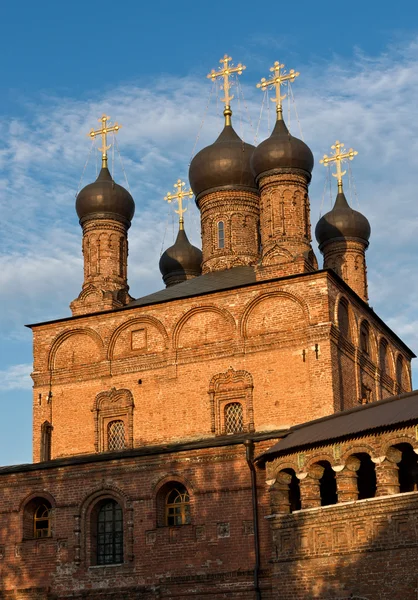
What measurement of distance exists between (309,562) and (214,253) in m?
9.86

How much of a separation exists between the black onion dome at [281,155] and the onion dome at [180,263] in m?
5.46

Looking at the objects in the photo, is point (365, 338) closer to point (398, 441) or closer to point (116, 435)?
point (116, 435)

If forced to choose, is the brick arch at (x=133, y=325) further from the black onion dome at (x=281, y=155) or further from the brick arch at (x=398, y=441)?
the brick arch at (x=398, y=441)

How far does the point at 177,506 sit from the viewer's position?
1812 cm

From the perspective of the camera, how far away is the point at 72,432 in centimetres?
2144

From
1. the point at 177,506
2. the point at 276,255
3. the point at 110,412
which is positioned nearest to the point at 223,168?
the point at 276,255

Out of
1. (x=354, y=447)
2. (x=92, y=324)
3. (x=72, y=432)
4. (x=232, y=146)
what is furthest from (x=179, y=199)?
(x=354, y=447)

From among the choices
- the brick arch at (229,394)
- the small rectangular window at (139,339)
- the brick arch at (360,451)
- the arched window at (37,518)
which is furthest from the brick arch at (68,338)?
the brick arch at (360,451)

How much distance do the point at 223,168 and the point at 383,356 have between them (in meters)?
5.54

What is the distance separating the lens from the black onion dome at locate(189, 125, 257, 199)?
2403 centimetres

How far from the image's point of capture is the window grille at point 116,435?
828 inches

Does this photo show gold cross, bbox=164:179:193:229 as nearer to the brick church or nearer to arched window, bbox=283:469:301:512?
the brick church

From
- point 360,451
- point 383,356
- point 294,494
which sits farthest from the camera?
point 383,356

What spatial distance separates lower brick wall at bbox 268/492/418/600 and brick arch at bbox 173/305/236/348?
5.38 metres
